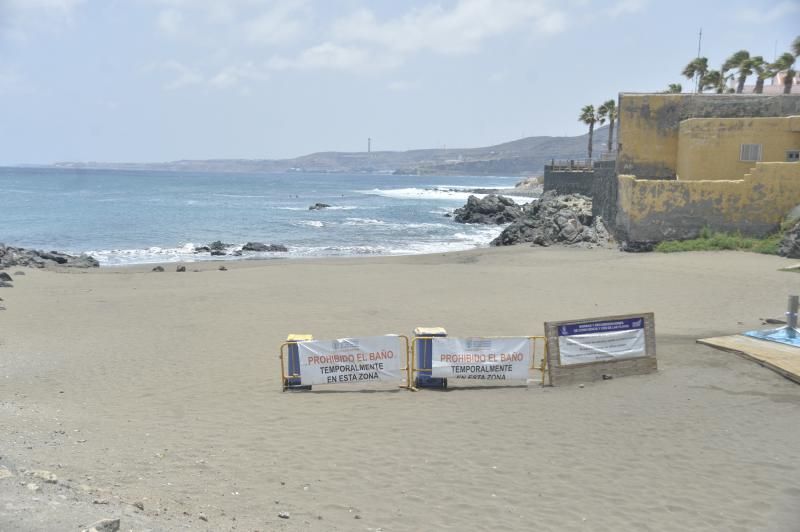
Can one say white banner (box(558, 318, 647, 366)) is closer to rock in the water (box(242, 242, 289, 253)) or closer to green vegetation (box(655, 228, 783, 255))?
green vegetation (box(655, 228, 783, 255))

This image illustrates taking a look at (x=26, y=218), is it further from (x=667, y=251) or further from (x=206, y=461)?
(x=206, y=461)

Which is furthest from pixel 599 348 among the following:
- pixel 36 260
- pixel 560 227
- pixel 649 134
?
pixel 36 260

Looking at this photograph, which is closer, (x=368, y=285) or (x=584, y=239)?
(x=368, y=285)

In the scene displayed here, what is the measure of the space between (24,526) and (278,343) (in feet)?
31.6

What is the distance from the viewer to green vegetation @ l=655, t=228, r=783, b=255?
86.2 ft

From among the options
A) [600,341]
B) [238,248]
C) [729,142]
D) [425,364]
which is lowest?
[238,248]

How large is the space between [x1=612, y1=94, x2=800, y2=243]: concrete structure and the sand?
10.3m

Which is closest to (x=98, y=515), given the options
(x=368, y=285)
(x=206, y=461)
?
(x=206, y=461)

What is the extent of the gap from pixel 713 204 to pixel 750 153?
3.51m

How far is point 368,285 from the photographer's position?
75.2 feet

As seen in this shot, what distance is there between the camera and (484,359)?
11.7 meters

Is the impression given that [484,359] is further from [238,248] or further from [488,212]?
[488,212]

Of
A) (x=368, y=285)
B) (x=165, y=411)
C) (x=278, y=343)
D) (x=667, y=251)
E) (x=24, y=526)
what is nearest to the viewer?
(x=24, y=526)

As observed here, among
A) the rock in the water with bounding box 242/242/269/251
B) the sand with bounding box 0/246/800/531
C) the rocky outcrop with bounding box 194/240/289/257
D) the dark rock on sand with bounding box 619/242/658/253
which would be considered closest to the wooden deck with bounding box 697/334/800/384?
the sand with bounding box 0/246/800/531
